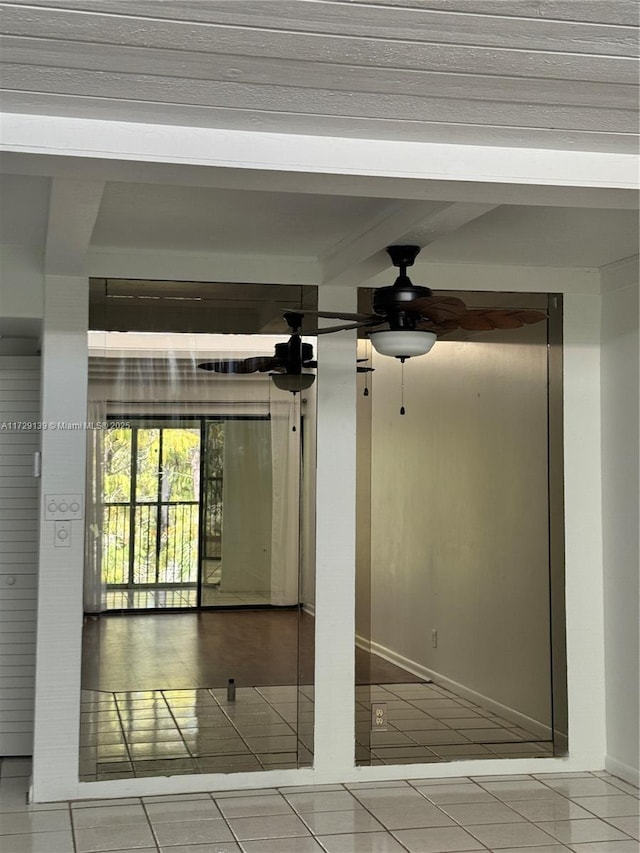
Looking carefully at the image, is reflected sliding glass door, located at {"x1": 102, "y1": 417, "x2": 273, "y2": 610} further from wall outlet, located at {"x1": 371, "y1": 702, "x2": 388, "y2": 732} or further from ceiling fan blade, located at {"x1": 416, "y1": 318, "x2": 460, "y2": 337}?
ceiling fan blade, located at {"x1": 416, "y1": 318, "x2": 460, "y2": 337}

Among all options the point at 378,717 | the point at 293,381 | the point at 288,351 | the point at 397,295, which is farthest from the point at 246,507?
the point at 397,295

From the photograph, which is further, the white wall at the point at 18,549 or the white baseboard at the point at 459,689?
the white wall at the point at 18,549

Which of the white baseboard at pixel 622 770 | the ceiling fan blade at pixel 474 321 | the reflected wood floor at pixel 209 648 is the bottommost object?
the white baseboard at pixel 622 770

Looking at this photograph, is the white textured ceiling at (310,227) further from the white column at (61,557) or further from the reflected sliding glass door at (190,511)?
the reflected sliding glass door at (190,511)

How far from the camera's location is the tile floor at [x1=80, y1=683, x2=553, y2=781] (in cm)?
455

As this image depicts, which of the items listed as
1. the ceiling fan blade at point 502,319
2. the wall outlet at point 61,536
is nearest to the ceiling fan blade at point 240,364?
the wall outlet at point 61,536

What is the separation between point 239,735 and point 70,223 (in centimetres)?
253

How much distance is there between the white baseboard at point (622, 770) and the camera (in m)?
4.69

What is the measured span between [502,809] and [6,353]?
11.3 ft

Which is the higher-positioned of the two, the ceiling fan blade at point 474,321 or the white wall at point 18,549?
the ceiling fan blade at point 474,321

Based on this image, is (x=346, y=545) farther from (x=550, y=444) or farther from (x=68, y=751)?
(x=68, y=751)

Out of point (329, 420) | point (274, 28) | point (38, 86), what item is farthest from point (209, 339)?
point (274, 28)

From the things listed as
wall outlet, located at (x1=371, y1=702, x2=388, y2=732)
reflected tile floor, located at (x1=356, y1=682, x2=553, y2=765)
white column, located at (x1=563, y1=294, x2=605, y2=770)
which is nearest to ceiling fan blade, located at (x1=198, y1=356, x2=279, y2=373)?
white column, located at (x1=563, y1=294, x2=605, y2=770)

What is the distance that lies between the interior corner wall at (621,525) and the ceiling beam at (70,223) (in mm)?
2649
